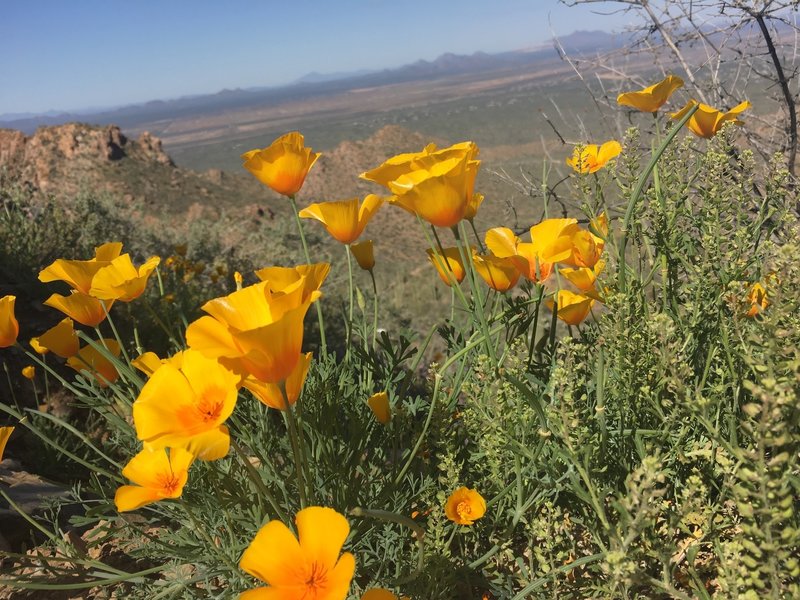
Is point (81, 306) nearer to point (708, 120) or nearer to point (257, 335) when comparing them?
point (257, 335)

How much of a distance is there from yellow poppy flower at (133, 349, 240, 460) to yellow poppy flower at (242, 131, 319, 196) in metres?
0.73

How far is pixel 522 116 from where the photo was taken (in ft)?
193

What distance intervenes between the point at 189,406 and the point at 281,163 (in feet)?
2.79

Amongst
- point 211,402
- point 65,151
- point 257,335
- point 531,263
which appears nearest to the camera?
point 257,335

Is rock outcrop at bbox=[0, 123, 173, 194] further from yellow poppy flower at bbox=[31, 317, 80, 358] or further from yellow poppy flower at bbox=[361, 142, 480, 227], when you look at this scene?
yellow poppy flower at bbox=[361, 142, 480, 227]

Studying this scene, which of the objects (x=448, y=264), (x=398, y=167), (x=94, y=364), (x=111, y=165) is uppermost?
(x=111, y=165)

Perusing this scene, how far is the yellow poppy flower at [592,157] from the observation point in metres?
1.57

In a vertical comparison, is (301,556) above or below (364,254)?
below

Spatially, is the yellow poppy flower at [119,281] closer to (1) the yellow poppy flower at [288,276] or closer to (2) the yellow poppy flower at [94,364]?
(2) the yellow poppy flower at [94,364]

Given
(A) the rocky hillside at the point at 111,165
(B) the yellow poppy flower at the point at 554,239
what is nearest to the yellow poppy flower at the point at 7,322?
(B) the yellow poppy flower at the point at 554,239

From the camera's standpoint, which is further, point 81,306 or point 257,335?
point 81,306

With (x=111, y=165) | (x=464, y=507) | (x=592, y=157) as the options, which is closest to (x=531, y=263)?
(x=592, y=157)

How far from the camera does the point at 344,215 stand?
5.54ft

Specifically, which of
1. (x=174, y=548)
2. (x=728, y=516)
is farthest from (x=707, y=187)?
(x=174, y=548)
